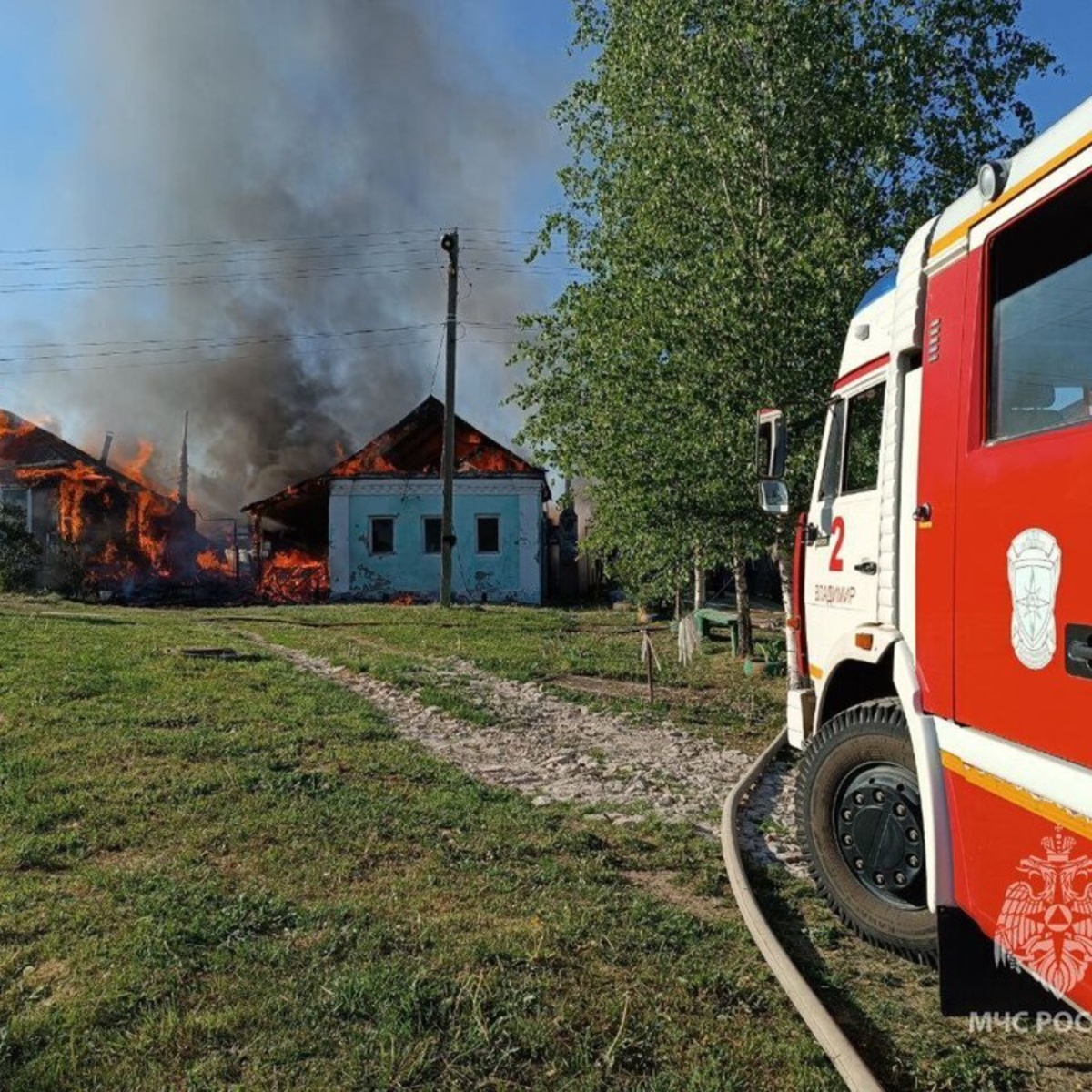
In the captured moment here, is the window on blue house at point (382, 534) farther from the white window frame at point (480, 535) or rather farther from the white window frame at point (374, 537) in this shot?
the white window frame at point (480, 535)

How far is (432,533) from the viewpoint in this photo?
28297mm

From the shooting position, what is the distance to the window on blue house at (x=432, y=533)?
28.2 metres

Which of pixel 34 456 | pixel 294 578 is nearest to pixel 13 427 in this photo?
pixel 34 456

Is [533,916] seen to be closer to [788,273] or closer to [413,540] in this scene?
[788,273]

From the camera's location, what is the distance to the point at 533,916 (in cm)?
391

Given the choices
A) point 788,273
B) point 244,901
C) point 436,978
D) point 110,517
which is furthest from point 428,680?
point 110,517

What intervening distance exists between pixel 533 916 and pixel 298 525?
2769 cm

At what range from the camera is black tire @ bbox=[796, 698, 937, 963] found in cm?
355

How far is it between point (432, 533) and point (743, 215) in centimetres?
1862

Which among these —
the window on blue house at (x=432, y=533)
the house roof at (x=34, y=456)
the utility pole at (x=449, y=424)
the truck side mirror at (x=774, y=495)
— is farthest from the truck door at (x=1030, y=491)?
the house roof at (x=34, y=456)

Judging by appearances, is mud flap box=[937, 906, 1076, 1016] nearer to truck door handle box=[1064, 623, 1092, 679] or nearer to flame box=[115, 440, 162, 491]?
truck door handle box=[1064, 623, 1092, 679]

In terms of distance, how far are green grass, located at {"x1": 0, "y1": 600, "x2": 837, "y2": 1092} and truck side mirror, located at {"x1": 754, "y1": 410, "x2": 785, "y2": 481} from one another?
206 cm

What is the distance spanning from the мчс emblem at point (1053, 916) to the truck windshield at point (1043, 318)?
113cm

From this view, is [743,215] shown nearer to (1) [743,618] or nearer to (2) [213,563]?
(1) [743,618]
